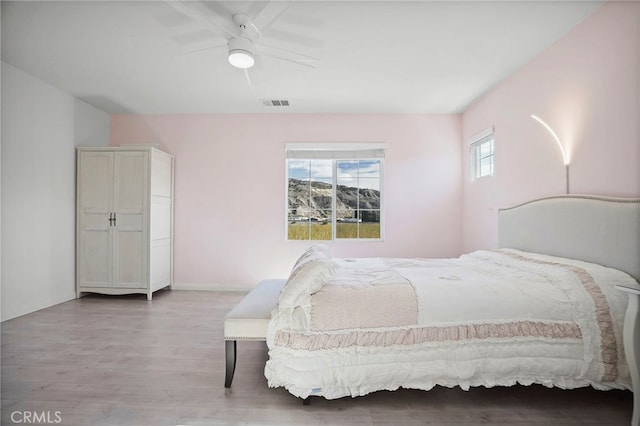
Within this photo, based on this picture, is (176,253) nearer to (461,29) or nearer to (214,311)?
(214,311)

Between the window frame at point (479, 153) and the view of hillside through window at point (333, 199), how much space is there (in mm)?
1277

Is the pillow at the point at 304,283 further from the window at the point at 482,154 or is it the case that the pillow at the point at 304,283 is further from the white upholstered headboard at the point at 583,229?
the window at the point at 482,154

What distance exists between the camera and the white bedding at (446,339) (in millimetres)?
1824

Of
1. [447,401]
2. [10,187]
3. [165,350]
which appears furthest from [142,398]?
[10,187]

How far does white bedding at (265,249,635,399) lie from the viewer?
5.98ft

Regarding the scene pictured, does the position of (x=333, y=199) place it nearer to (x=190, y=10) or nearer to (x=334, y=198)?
(x=334, y=198)

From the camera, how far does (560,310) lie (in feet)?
6.17

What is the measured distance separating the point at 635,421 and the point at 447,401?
88 centimetres

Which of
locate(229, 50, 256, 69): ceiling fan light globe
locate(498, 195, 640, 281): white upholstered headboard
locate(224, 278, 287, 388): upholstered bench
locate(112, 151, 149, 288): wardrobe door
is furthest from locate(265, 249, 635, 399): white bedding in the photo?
locate(112, 151, 149, 288): wardrobe door

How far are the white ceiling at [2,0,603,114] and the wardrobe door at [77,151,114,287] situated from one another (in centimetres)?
86

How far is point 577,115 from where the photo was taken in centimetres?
259

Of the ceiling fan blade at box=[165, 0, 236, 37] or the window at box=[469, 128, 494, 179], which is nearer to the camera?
the ceiling fan blade at box=[165, 0, 236, 37]

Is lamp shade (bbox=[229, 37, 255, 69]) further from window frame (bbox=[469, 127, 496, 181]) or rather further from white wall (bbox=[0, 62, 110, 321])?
window frame (bbox=[469, 127, 496, 181])

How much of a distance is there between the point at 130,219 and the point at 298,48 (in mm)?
3086
